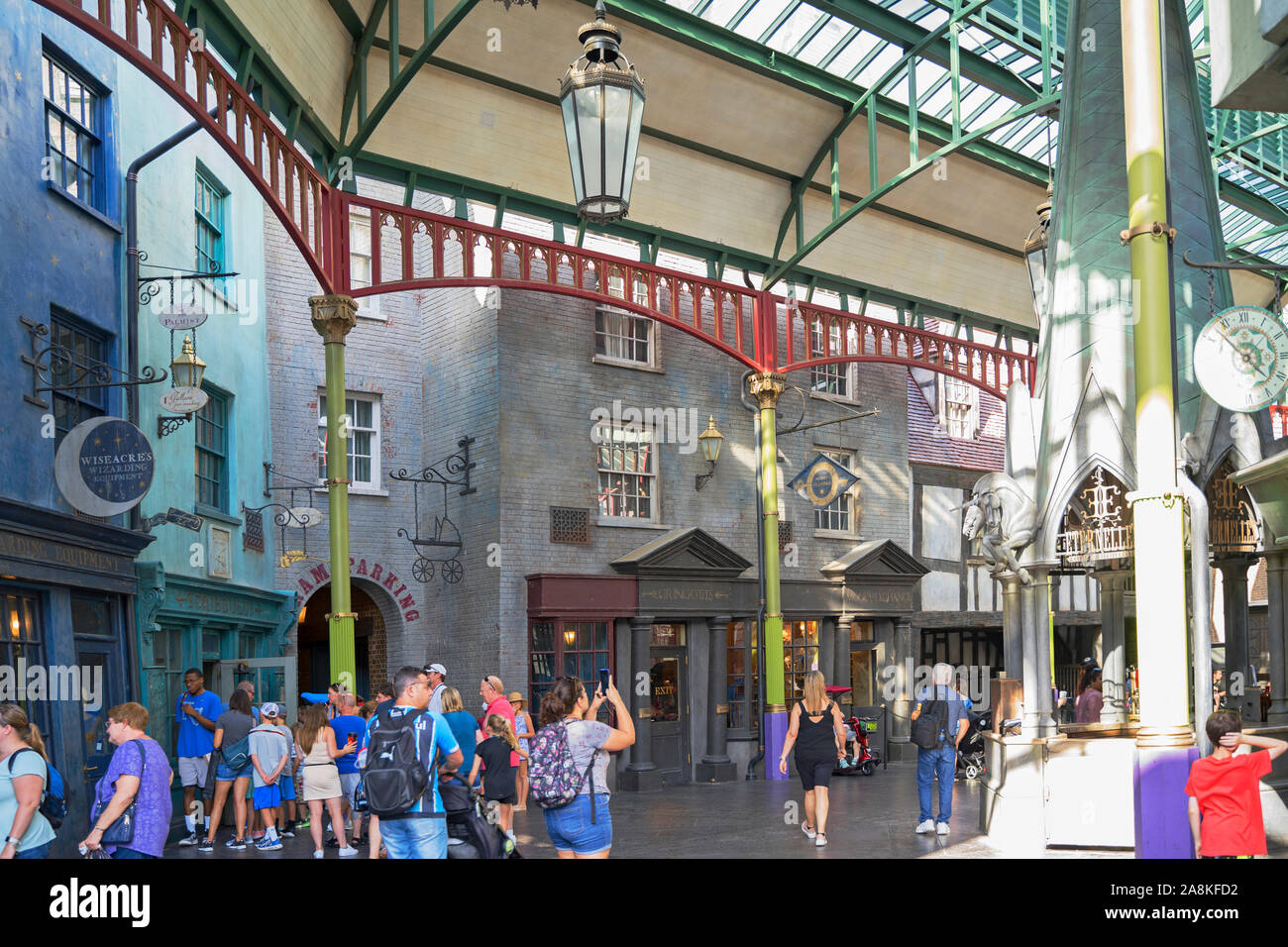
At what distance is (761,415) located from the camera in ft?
63.8

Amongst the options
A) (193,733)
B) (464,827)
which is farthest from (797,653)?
(464,827)

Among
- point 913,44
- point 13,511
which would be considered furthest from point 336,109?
point 913,44

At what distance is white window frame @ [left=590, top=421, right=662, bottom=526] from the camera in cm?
1988

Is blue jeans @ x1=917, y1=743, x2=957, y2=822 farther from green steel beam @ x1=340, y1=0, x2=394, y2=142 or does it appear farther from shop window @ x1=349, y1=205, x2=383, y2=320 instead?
shop window @ x1=349, y1=205, x2=383, y2=320

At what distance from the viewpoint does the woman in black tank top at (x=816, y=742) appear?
11.3 metres

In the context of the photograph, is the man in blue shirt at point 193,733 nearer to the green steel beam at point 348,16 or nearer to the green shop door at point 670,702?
the green steel beam at point 348,16

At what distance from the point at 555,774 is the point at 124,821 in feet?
7.39

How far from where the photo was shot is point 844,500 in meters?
23.6

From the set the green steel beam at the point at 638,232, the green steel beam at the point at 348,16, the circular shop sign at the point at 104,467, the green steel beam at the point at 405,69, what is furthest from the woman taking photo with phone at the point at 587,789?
the green steel beam at the point at 348,16

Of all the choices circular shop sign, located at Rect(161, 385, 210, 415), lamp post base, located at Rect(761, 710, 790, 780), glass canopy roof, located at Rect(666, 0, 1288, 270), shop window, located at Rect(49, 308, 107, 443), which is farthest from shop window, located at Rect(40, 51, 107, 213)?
lamp post base, located at Rect(761, 710, 790, 780)

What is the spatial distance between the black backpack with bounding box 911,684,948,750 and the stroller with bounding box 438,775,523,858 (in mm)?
5368

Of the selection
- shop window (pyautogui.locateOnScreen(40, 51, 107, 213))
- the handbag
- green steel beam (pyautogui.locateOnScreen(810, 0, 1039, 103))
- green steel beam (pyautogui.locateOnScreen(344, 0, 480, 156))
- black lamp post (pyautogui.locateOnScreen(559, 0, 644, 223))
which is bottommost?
the handbag

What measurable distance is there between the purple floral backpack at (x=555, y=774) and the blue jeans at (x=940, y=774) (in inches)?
225

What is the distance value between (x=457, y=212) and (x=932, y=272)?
10.0 m
